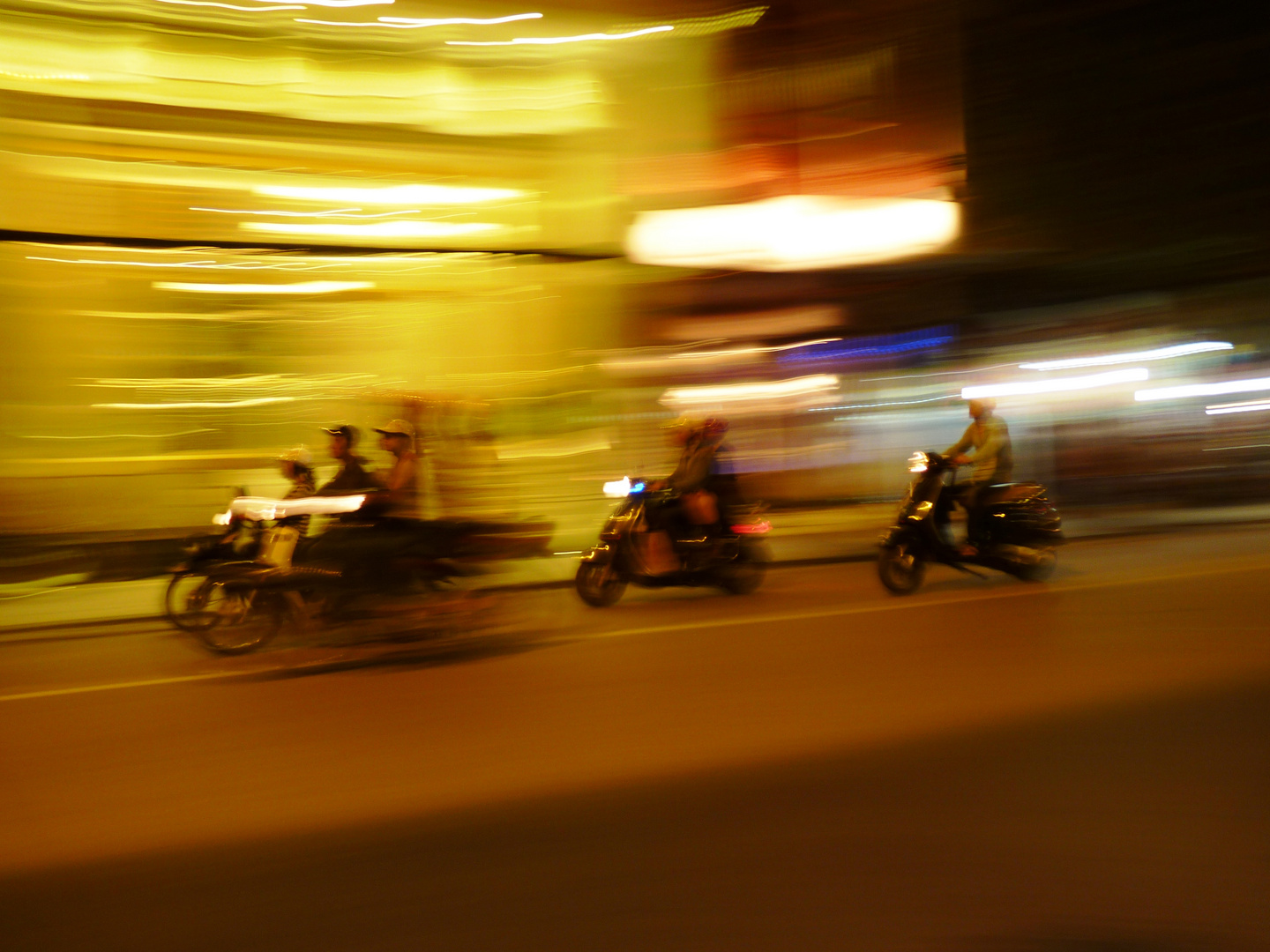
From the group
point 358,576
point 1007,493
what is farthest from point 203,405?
point 1007,493

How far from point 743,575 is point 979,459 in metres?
2.11

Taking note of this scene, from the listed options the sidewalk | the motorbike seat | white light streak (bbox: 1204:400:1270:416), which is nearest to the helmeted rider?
the sidewalk

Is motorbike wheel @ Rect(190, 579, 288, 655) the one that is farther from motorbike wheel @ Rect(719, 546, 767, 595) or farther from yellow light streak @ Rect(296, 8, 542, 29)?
yellow light streak @ Rect(296, 8, 542, 29)

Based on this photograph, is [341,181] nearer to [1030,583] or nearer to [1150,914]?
[1030,583]

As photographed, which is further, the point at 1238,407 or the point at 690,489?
the point at 1238,407

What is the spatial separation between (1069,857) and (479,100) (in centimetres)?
1115

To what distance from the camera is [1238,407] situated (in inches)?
723

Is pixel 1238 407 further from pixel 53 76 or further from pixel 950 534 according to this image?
pixel 53 76

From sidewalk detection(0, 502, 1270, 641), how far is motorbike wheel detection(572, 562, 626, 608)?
53 centimetres

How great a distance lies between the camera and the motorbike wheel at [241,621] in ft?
23.1

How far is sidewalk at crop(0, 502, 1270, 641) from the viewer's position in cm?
974

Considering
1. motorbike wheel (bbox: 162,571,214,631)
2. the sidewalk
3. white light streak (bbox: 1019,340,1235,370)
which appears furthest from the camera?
white light streak (bbox: 1019,340,1235,370)

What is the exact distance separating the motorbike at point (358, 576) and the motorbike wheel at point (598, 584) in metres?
2.01

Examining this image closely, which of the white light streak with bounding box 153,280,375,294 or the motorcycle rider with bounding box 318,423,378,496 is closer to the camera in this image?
the motorcycle rider with bounding box 318,423,378,496
